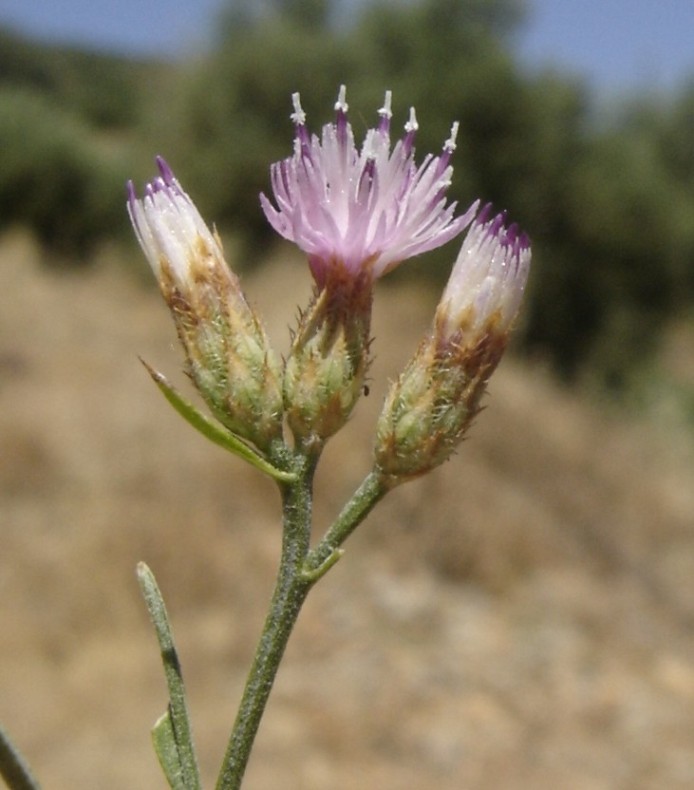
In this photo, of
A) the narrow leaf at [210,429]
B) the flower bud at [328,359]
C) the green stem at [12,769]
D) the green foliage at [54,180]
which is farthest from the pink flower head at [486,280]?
the green foliage at [54,180]

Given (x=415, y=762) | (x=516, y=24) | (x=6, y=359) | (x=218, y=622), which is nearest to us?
(x=415, y=762)

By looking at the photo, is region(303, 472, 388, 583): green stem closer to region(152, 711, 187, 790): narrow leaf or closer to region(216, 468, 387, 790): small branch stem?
region(216, 468, 387, 790): small branch stem

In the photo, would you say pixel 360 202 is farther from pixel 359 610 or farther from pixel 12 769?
pixel 359 610

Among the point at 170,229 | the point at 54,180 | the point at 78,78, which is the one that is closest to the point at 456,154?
the point at 54,180

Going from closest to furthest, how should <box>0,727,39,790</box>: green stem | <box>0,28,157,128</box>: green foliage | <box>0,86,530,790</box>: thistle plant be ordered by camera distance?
<box>0,727,39,790</box>: green stem → <box>0,86,530,790</box>: thistle plant → <box>0,28,157,128</box>: green foliage

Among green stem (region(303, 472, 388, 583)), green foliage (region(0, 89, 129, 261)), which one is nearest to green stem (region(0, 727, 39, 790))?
green stem (region(303, 472, 388, 583))

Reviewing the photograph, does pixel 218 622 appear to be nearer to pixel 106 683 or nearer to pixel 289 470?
pixel 106 683

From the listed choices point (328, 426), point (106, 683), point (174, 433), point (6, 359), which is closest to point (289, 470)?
point (328, 426)
